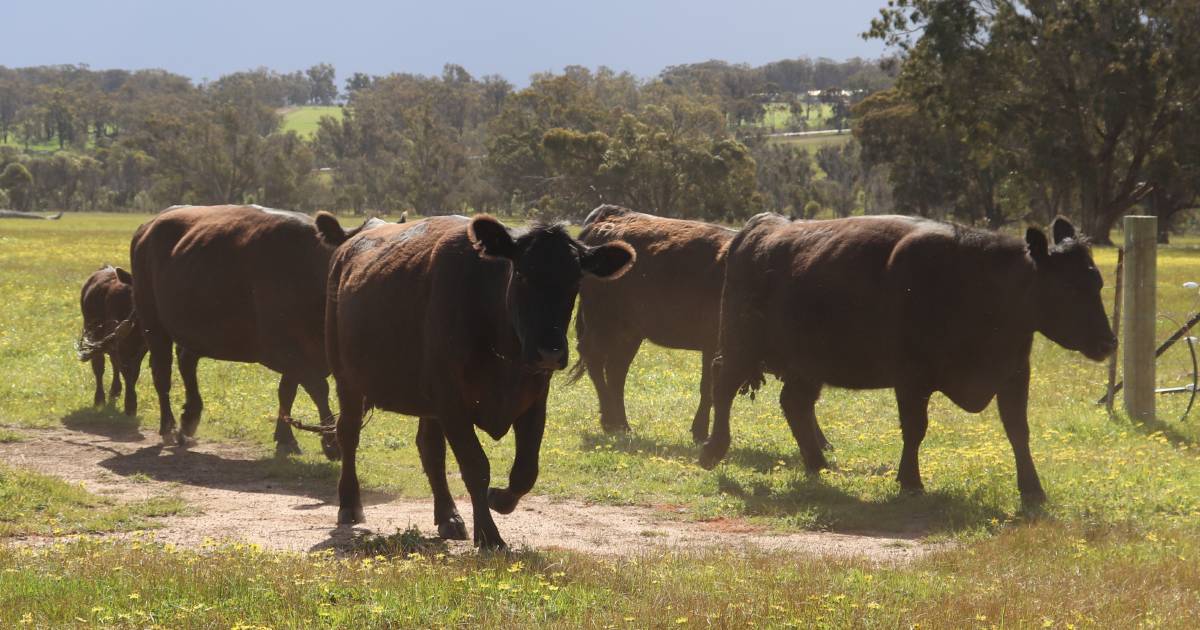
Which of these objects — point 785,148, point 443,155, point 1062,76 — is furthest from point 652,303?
point 785,148

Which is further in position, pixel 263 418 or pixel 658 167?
pixel 658 167

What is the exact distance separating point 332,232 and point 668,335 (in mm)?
5334

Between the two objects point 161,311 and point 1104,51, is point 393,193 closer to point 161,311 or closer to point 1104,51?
point 1104,51

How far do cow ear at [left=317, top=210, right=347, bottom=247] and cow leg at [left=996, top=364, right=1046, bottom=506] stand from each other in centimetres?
582

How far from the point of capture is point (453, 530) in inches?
380

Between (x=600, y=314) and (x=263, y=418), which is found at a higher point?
(x=600, y=314)

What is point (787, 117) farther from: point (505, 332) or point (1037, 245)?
point (505, 332)

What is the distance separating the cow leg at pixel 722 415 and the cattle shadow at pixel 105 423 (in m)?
A: 6.39

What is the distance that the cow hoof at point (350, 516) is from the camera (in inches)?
416

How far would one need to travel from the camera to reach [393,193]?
102m

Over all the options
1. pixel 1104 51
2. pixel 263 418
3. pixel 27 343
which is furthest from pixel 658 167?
pixel 263 418

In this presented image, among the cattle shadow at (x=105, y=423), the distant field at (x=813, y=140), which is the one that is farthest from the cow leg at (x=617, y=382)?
the distant field at (x=813, y=140)

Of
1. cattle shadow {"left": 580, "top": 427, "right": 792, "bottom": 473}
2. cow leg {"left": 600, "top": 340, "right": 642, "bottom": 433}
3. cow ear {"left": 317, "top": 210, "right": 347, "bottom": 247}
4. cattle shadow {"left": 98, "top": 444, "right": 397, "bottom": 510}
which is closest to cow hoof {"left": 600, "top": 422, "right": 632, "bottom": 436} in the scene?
cow leg {"left": 600, "top": 340, "right": 642, "bottom": 433}

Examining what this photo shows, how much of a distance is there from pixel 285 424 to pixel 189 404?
1529 mm
